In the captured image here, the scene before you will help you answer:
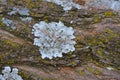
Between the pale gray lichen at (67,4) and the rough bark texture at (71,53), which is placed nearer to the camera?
the rough bark texture at (71,53)

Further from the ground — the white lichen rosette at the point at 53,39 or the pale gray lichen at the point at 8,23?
the pale gray lichen at the point at 8,23

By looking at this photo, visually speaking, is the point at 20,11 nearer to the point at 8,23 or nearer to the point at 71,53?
the point at 8,23

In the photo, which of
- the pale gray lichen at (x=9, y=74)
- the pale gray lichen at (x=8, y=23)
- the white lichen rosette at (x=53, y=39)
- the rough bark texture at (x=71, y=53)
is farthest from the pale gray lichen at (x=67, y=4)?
the pale gray lichen at (x=9, y=74)

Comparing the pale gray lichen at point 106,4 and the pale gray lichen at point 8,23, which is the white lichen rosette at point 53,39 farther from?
the pale gray lichen at point 106,4

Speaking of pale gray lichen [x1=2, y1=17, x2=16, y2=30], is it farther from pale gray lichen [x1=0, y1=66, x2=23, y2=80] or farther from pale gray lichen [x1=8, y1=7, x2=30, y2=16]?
pale gray lichen [x1=0, y1=66, x2=23, y2=80]

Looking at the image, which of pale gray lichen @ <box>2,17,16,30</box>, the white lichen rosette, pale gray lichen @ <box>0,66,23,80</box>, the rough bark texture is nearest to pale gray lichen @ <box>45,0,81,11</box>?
the rough bark texture
